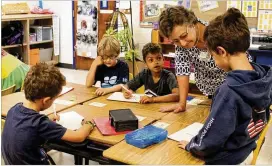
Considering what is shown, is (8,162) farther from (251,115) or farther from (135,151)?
(251,115)

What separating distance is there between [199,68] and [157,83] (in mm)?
512

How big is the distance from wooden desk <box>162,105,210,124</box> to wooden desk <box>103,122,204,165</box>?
0.37 meters

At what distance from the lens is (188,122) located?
2018mm

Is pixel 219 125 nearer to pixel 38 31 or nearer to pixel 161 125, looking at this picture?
pixel 161 125

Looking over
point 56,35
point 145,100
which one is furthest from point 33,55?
point 145,100

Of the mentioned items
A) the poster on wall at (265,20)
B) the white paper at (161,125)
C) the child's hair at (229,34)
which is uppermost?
the poster on wall at (265,20)

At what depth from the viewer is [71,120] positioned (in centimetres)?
203

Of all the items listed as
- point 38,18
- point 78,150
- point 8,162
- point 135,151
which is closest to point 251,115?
point 135,151

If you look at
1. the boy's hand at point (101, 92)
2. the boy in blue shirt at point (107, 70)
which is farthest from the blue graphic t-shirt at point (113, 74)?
the boy's hand at point (101, 92)

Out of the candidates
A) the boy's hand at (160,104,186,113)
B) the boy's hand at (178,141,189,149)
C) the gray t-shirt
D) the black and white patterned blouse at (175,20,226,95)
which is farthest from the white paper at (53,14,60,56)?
the boy's hand at (178,141,189,149)

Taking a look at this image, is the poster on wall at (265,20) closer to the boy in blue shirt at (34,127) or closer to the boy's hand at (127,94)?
the boy's hand at (127,94)

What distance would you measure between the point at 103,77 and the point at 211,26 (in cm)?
166

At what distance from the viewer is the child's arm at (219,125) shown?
1372 millimetres

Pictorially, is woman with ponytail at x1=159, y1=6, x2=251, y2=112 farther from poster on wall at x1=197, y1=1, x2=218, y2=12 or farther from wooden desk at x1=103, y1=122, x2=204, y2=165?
poster on wall at x1=197, y1=1, x2=218, y2=12
